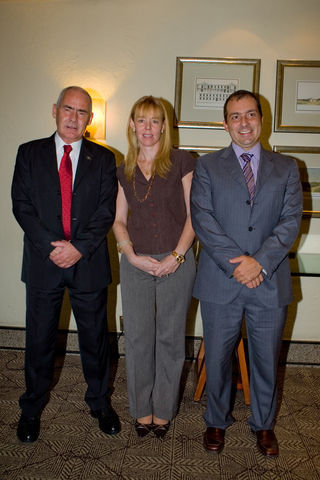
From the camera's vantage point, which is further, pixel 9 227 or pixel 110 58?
pixel 9 227

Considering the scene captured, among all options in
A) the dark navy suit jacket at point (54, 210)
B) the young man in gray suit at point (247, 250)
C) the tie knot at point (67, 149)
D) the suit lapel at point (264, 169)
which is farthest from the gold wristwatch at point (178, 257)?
the tie knot at point (67, 149)

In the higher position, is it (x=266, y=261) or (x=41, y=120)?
(x=41, y=120)

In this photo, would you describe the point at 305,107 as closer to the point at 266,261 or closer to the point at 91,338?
the point at 266,261

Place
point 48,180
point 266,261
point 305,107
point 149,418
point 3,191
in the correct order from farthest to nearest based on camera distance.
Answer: point 3,191 → point 305,107 → point 149,418 → point 48,180 → point 266,261

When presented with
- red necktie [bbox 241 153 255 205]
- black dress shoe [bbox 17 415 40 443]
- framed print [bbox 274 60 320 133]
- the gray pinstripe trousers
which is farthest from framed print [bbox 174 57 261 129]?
black dress shoe [bbox 17 415 40 443]

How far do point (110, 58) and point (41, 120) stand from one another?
75 centimetres

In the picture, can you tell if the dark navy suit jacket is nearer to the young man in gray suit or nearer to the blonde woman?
the blonde woman

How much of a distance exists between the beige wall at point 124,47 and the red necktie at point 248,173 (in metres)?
1.27

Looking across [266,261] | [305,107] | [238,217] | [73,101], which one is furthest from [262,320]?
[305,107]

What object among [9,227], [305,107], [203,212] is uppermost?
[305,107]

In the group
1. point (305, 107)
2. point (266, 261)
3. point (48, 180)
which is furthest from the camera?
point (305, 107)

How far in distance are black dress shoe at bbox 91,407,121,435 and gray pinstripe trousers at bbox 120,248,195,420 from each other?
118 mm

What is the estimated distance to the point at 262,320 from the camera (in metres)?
2.09

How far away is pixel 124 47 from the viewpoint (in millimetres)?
3301
